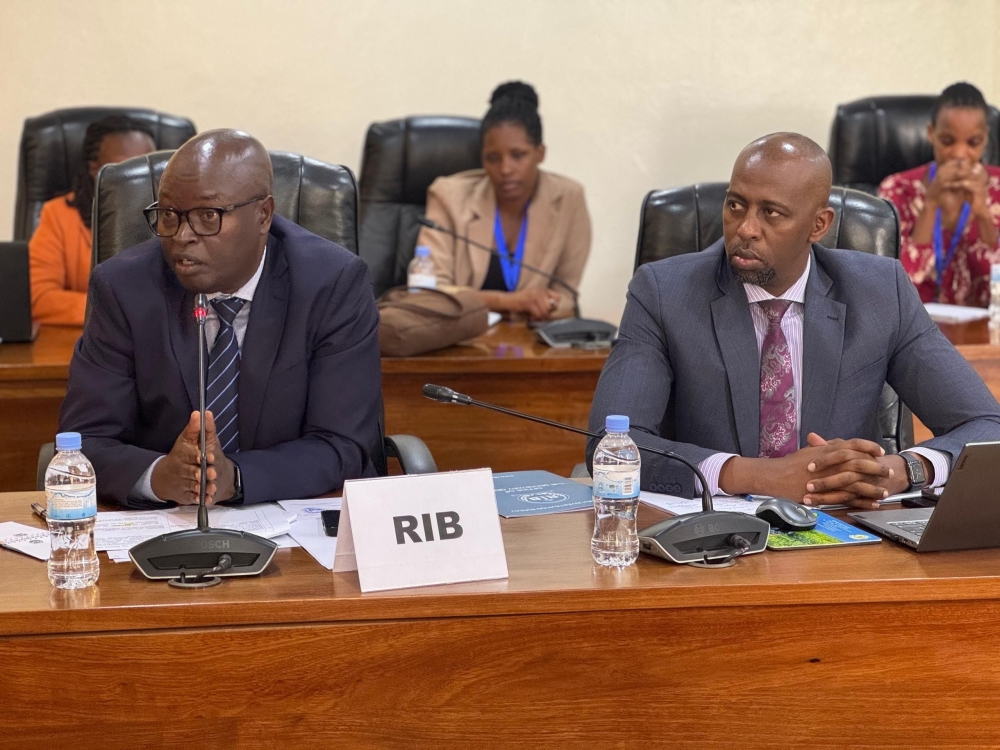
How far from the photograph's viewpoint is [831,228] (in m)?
2.52

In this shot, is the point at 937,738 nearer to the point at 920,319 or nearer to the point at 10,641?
the point at 920,319

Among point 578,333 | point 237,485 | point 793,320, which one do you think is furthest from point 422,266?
point 237,485

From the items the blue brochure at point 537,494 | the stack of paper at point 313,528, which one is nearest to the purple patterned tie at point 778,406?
the blue brochure at point 537,494

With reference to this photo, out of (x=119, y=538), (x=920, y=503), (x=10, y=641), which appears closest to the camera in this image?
(x=10, y=641)

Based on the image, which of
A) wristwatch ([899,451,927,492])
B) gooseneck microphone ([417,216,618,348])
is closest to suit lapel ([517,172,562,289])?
gooseneck microphone ([417,216,618,348])

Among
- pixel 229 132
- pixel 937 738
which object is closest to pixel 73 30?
pixel 229 132

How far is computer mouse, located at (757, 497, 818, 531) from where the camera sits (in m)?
1.75

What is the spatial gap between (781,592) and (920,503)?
53 centimetres

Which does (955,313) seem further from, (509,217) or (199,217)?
(199,217)

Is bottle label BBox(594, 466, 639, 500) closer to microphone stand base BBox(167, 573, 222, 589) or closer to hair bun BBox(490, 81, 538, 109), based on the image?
microphone stand base BBox(167, 573, 222, 589)

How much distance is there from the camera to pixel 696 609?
60.7 inches

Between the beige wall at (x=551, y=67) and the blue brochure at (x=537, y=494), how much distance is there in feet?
8.11

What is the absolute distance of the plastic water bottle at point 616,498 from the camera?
1609 millimetres

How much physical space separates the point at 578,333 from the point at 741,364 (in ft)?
3.69
